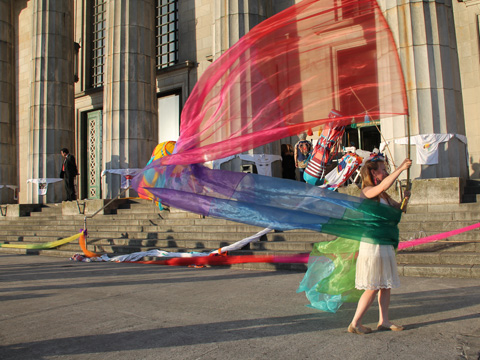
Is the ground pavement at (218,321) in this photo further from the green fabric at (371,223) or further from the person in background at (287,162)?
the person in background at (287,162)

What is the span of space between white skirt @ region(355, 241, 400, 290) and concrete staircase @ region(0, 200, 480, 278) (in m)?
3.00

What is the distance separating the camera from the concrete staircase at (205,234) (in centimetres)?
723

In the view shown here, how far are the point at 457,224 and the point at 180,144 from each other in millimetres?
5667

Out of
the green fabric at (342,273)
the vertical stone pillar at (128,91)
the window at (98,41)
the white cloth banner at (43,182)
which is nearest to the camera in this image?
the green fabric at (342,273)

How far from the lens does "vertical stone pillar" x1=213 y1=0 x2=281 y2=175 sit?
13.7m

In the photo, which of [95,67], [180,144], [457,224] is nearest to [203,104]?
[180,144]

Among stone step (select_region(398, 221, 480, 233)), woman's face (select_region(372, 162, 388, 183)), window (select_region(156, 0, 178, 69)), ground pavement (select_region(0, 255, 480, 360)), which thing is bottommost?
ground pavement (select_region(0, 255, 480, 360))

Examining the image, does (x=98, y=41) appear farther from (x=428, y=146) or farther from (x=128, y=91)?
(x=428, y=146)

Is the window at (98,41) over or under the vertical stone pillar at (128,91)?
over

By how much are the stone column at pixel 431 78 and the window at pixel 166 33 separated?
12.9m

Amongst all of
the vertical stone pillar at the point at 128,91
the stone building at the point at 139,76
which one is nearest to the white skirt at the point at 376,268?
the stone building at the point at 139,76

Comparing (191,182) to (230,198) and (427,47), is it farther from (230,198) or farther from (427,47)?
(427,47)

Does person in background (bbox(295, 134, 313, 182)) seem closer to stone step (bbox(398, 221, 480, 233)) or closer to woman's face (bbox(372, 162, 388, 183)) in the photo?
stone step (bbox(398, 221, 480, 233))

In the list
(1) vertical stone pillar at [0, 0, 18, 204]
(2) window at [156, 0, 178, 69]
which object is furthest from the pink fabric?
(1) vertical stone pillar at [0, 0, 18, 204]
